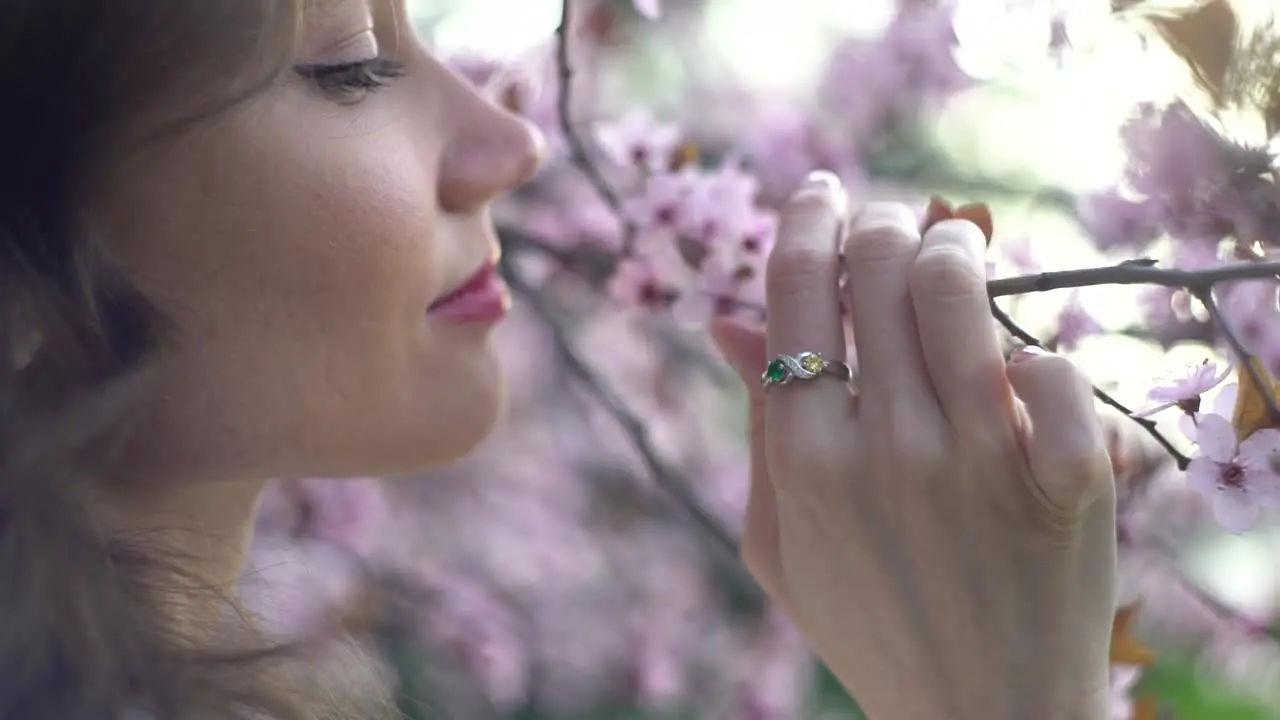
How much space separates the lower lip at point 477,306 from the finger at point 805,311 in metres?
0.17

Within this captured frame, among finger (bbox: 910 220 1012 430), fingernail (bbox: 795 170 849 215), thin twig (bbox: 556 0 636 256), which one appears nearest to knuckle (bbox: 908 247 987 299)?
finger (bbox: 910 220 1012 430)

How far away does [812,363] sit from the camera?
1.76 feet

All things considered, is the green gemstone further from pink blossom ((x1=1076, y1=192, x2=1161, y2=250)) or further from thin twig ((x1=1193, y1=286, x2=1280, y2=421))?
pink blossom ((x1=1076, y1=192, x2=1161, y2=250))

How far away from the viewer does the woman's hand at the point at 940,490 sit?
490mm

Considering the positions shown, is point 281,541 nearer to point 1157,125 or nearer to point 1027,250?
point 1027,250

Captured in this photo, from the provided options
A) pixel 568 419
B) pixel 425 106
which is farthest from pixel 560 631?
pixel 425 106

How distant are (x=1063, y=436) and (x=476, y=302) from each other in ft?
1.10

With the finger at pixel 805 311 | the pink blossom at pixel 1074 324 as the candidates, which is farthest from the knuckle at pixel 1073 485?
the pink blossom at pixel 1074 324

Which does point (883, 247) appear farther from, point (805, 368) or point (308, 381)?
point (308, 381)

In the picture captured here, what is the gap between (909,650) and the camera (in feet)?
1.70

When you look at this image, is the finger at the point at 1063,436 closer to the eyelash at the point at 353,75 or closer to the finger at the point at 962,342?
the finger at the point at 962,342

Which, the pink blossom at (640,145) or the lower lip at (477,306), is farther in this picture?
the pink blossom at (640,145)

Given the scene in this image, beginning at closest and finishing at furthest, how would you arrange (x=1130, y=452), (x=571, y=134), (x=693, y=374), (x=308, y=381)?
(x=308, y=381), (x=1130, y=452), (x=571, y=134), (x=693, y=374)

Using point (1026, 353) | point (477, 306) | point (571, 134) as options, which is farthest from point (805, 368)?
point (571, 134)
